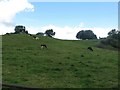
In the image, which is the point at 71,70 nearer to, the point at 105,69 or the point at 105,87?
the point at 105,69

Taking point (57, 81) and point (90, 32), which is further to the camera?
point (90, 32)

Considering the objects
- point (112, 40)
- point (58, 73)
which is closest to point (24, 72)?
point (58, 73)

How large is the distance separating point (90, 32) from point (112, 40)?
7638 centimetres

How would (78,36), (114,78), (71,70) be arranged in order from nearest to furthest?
(114,78) → (71,70) → (78,36)

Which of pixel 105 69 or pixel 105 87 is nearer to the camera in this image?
pixel 105 87

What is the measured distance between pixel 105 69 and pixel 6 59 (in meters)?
11.8

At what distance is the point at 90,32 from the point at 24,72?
5475 inches

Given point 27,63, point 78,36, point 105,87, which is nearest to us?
point 105,87

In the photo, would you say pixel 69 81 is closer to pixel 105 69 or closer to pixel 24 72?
pixel 24 72

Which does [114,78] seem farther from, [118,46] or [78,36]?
[78,36]

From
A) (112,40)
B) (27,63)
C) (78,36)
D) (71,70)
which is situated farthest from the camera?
(78,36)

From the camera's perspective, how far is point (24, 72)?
91.5 ft

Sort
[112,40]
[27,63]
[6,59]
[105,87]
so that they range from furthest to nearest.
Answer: [112,40] → [6,59] → [27,63] → [105,87]

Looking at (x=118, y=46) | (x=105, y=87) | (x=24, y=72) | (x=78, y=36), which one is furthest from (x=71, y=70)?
(x=78, y=36)
